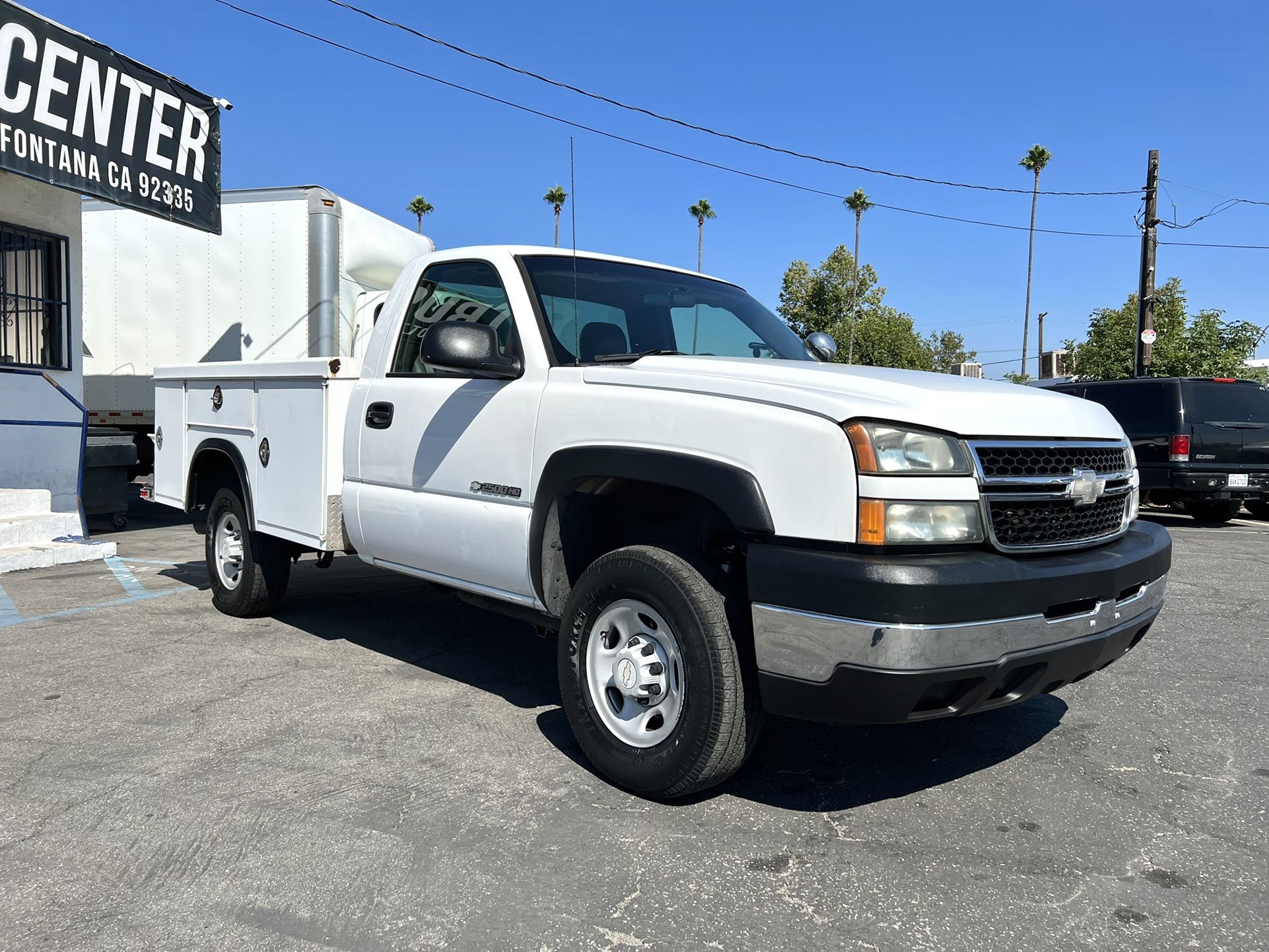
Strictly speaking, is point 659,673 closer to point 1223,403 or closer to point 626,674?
point 626,674

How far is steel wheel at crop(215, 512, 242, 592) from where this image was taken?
6.15 m

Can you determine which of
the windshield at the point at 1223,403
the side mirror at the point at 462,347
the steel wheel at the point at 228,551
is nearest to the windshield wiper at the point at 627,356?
the side mirror at the point at 462,347

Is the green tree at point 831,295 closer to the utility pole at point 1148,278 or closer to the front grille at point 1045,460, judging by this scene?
the utility pole at point 1148,278

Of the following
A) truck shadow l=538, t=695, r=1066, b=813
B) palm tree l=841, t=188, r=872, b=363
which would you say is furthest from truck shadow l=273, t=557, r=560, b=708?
palm tree l=841, t=188, r=872, b=363

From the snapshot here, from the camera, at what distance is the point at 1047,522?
3.19 m

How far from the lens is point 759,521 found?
3029 millimetres

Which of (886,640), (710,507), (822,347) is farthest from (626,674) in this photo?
(822,347)

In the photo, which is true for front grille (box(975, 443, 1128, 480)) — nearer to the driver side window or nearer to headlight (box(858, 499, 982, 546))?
headlight (box(858, 499, 982, 546))

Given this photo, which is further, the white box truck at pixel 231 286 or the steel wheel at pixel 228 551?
the white box truck at pixel 231 286

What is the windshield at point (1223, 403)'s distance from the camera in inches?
460

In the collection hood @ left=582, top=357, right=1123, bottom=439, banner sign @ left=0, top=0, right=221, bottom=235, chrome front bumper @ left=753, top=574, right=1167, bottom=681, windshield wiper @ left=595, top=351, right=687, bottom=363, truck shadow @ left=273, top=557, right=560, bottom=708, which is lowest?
truck shadow @ left=273, top=557, right=560, bottom=708

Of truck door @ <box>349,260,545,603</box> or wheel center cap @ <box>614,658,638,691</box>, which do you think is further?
truck door @ <box>349,260,545,603</box>

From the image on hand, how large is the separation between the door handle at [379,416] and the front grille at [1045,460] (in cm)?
279

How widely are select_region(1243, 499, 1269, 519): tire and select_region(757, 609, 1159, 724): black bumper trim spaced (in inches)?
488
